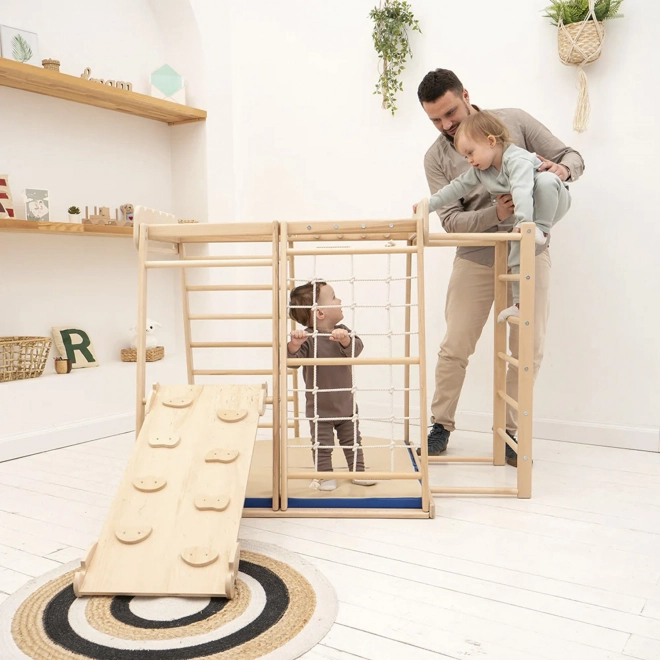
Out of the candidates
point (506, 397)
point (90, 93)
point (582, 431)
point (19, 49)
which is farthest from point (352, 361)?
point (19, 49)

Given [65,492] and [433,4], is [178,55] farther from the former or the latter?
[65,492]

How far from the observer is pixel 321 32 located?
3512mm

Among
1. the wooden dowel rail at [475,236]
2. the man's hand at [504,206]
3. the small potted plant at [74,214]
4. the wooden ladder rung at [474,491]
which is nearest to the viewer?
the wooden dowel rail at [475,236]

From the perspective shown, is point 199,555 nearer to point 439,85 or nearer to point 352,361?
point 352,361

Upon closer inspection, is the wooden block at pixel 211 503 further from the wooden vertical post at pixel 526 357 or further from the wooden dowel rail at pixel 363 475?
the wooden vertical post at pixel 526 357

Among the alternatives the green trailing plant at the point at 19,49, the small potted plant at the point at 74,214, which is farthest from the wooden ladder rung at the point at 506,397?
the green trailing plant at the point at 19,49

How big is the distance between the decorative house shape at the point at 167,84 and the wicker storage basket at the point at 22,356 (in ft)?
4.76

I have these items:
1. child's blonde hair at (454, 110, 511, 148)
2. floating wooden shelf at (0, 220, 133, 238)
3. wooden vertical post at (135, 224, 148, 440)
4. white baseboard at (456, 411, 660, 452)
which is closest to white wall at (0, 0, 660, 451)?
white baseboard at (456, 411, 660, 452)

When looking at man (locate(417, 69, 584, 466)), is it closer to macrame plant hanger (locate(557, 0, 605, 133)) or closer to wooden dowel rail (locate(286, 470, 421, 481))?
macrame plant hanger (locate(557, 0, 605, 133))

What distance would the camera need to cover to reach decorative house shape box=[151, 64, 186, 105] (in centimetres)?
358

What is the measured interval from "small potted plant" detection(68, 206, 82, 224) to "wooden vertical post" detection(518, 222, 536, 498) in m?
2.06

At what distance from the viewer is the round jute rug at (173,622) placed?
134cm

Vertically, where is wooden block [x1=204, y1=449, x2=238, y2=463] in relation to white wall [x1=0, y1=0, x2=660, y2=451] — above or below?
below

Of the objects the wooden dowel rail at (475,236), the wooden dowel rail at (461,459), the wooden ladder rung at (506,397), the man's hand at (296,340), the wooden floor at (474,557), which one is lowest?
the wooden floor at (474,557)
